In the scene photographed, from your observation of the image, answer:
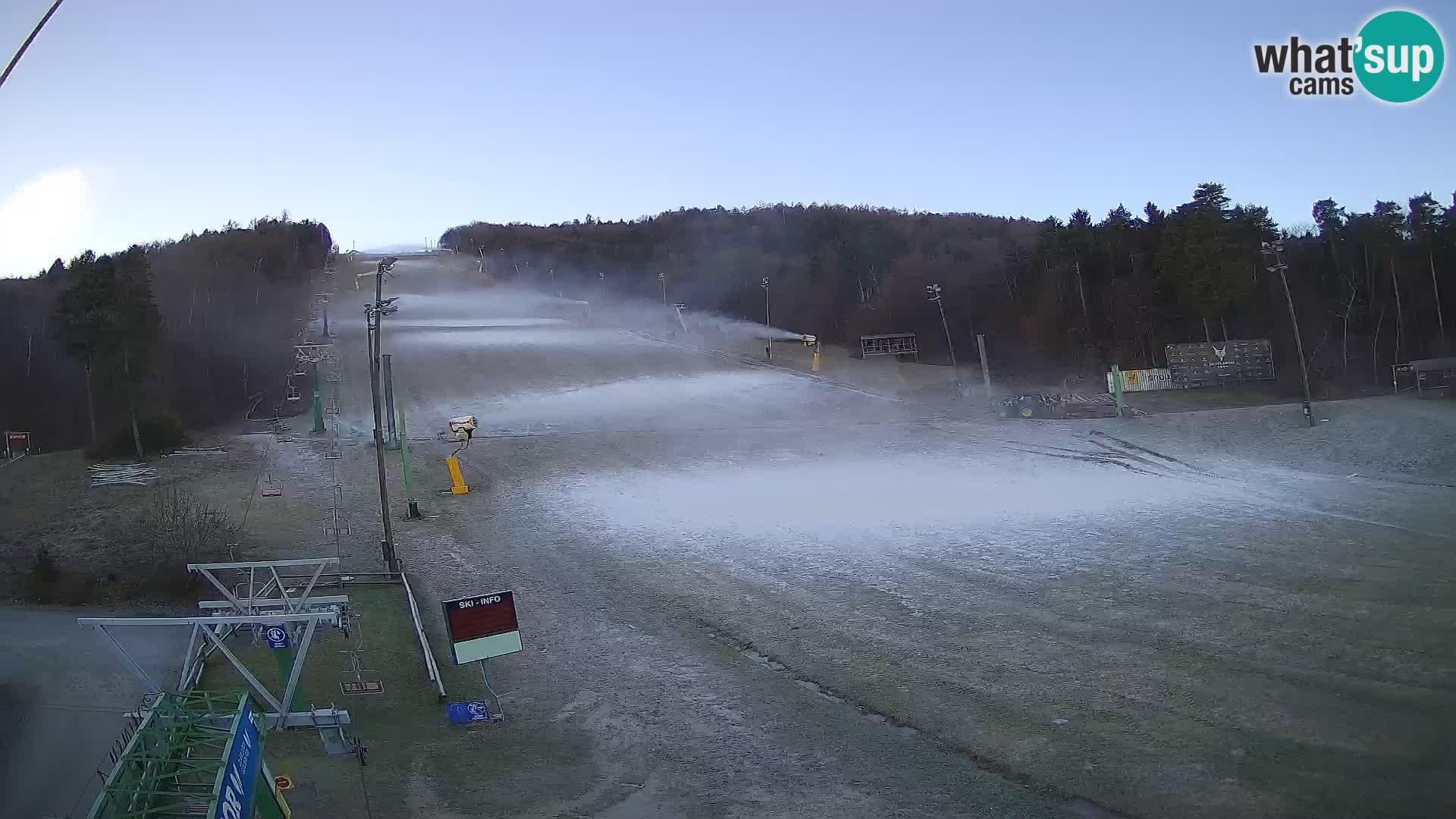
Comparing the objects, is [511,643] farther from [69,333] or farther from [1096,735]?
[69,333]

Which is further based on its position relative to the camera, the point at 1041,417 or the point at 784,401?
the point at 784,401

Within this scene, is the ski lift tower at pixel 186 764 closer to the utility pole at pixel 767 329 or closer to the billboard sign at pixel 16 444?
the billboard sign at pixel 16 444

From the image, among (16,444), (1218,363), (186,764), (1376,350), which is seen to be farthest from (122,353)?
(1376,350)

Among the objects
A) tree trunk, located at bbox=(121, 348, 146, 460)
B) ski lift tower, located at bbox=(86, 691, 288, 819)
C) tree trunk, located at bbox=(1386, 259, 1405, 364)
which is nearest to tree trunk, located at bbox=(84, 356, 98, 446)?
tree trunk, located at bbox=(121, 348, 146, 460)

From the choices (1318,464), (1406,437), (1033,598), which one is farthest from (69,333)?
(1406,437)

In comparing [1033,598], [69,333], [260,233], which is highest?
[260,233]

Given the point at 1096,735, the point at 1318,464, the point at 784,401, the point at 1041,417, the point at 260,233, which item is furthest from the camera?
the point at 260,233

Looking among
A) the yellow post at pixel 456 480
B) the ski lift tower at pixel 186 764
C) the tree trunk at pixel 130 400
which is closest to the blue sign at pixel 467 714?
the ski lift tower at pixel 186 764
